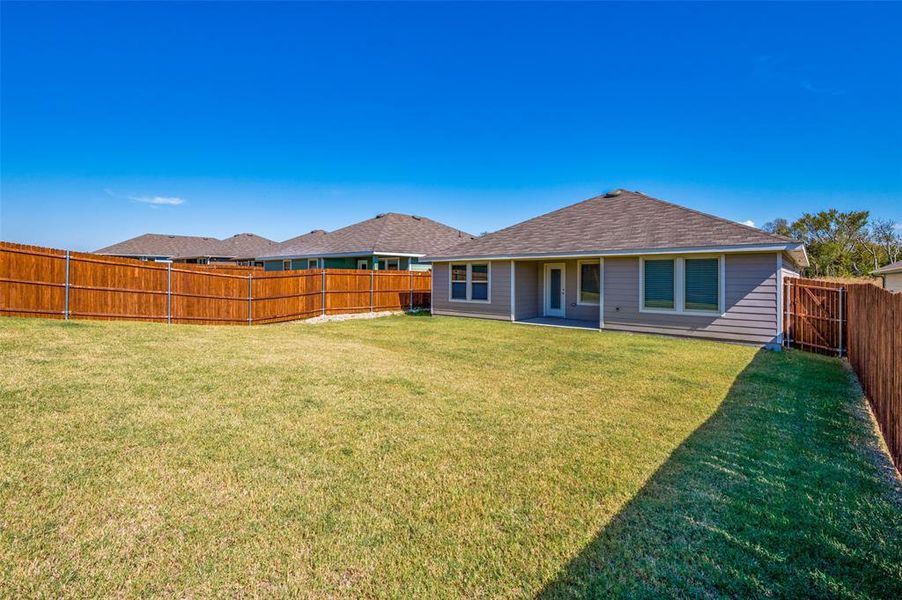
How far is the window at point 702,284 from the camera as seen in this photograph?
11.2 meters

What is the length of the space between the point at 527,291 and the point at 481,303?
1.89 metres

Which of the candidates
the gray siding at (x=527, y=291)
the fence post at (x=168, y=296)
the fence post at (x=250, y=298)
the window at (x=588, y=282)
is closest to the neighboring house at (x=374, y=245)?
the gray siding at (x=527, y=291)

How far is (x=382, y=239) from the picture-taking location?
873 inches

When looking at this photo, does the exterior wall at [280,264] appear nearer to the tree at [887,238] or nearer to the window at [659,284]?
the window at [659,284]

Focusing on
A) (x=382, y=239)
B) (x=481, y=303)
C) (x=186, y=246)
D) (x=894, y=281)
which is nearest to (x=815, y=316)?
(x=481, y=303)

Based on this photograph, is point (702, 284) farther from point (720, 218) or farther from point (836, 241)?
point (836, 241)

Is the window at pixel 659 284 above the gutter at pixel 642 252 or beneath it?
beneath

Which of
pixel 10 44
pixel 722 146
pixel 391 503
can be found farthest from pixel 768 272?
pixel 10 44

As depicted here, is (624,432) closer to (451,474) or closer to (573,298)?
(451,474)

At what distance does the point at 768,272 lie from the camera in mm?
10477

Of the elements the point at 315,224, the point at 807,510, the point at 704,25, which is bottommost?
the point at 807,510

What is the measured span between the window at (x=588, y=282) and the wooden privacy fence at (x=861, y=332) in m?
5.39

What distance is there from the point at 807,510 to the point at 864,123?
27645 mm

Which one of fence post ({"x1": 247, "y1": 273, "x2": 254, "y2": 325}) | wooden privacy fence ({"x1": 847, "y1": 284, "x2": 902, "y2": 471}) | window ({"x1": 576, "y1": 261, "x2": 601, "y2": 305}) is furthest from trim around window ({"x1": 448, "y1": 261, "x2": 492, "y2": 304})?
wooden privacy fence ({"x1": 847, "y1": 284, "x2": 902, "y2": 471})
